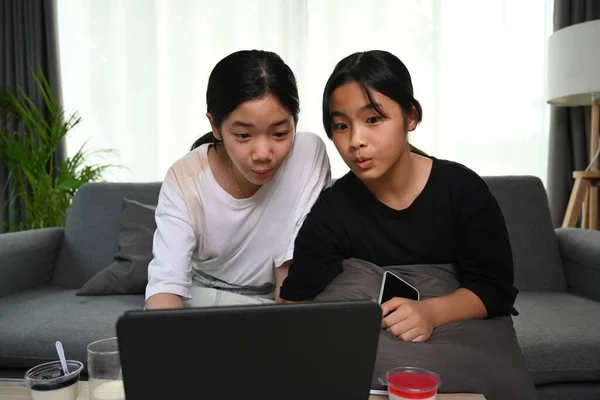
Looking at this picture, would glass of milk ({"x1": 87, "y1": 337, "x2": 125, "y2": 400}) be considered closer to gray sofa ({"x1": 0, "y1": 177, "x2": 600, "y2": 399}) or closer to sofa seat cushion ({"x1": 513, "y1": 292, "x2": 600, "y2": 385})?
gray sofa ({"x1": 0, "y1": 177, "x2": 600, "y2": 399})

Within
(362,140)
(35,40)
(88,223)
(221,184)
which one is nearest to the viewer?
(362,140)

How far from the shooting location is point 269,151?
107cm

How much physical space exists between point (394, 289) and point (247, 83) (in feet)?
1.65

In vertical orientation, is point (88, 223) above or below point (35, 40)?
below

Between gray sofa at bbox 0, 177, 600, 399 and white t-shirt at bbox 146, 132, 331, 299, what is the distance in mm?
497

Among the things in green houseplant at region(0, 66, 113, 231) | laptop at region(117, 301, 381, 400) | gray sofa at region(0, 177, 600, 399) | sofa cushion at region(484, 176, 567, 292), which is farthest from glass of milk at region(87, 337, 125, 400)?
green houseplant at region(0, 66, 113, 231)

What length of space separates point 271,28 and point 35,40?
142cm

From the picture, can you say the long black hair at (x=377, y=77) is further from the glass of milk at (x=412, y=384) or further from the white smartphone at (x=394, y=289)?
the glass of milk at (x=412, y=384)

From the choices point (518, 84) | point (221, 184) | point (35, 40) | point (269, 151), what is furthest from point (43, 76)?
point (518, 84)

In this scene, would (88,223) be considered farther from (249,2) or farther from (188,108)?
(249,2)

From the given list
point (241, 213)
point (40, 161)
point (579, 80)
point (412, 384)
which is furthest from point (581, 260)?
point (40, 161)

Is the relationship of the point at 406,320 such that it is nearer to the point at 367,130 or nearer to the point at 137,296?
the point at 367,130

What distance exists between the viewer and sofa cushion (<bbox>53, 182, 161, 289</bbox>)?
2053mm

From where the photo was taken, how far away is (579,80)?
7.60ft
